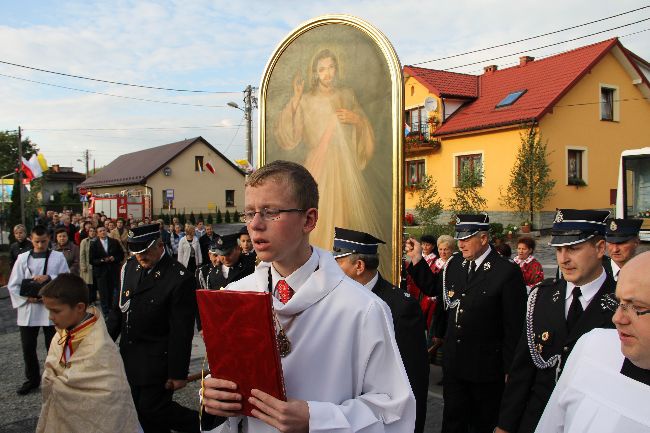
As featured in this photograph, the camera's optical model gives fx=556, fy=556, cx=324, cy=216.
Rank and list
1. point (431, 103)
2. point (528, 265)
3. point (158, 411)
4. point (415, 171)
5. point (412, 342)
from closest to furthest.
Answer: point (412, 342), point (158, 411), point (528, 265), point (431, 103), point (415, 171)

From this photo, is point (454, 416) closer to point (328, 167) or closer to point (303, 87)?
point (328, 167)

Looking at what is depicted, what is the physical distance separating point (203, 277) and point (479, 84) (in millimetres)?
25784

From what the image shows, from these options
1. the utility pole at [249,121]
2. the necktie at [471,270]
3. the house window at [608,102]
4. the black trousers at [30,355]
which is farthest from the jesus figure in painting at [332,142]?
the house window at [608,102]

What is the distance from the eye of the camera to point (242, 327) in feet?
5.53

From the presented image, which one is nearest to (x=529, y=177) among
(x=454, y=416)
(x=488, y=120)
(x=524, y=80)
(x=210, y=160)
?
(x=488, y=120)

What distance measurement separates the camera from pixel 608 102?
87.8 feet

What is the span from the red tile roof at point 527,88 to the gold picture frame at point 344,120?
19.4 metres

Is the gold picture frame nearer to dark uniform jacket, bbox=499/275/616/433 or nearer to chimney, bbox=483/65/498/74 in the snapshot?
dark uniform jacket, bbox=499/275/616/433

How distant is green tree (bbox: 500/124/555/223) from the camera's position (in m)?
23.3

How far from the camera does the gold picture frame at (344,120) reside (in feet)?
18.2

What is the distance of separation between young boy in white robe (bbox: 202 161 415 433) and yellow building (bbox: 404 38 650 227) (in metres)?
23.6

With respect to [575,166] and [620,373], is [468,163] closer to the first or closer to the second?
[575,166]

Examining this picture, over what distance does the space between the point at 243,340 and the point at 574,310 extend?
93.8 inches

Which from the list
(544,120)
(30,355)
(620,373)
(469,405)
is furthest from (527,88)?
(620,373)
